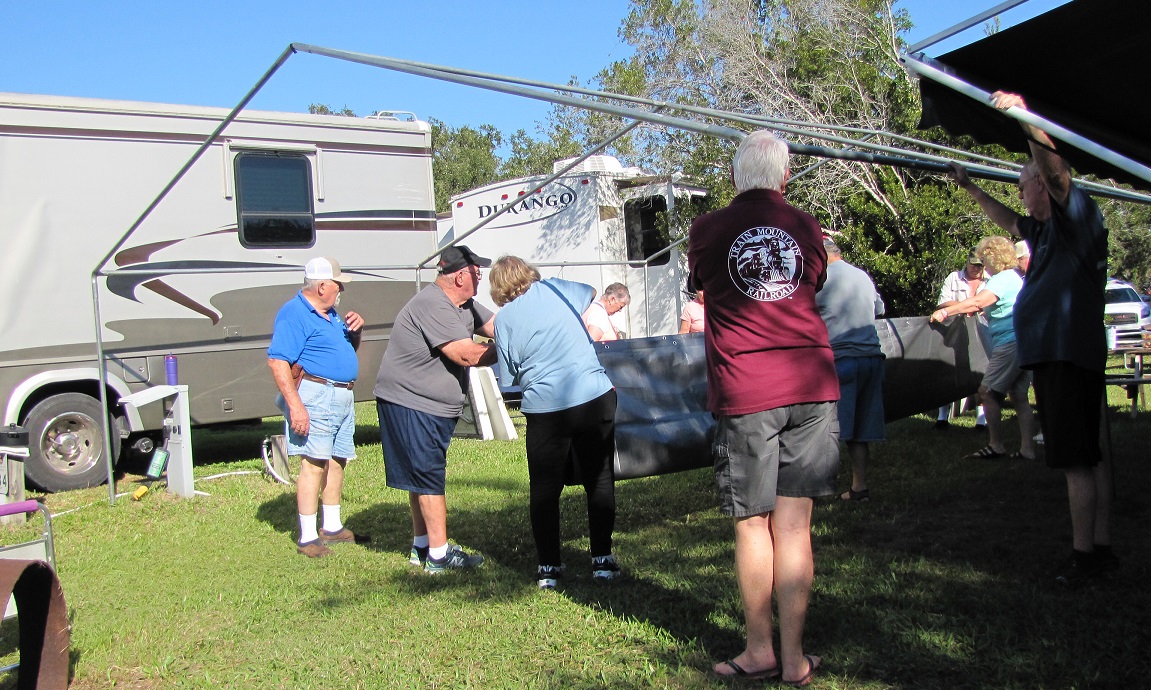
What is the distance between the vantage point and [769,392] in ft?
9.64

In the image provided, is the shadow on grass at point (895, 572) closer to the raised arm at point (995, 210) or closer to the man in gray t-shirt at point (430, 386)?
the man in gray t-shirt at point (430, 386)

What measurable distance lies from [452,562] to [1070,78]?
12.1ft

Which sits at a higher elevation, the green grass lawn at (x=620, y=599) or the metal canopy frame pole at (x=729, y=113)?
the metal canopy frame pole at (x=729, y=113)

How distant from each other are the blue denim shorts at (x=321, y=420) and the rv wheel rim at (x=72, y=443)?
357cm

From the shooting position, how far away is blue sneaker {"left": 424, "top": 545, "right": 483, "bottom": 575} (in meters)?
4.74

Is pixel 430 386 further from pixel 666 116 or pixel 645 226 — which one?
pixel 645 226

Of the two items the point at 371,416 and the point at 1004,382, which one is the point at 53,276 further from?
the point at 1004,382

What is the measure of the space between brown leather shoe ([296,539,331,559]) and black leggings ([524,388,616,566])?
152 centimetres

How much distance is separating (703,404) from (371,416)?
710 cm

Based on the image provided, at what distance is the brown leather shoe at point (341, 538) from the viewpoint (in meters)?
5.57

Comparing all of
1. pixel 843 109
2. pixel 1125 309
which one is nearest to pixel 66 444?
pixel 843 109

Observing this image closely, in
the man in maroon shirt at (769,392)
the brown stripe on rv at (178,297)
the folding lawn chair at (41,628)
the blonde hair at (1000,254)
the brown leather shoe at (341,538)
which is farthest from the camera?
the brown stripe on rv at (178,297)

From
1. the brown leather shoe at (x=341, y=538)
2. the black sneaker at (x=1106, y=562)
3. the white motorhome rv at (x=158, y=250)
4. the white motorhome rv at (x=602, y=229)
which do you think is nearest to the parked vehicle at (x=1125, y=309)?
the white motorhome rv at (x=602, y=229)

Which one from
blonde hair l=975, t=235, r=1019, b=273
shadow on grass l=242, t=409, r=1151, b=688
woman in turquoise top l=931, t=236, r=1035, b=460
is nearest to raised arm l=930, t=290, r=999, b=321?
woman in turquoise top l=931, t=236, r=1035, b=460
